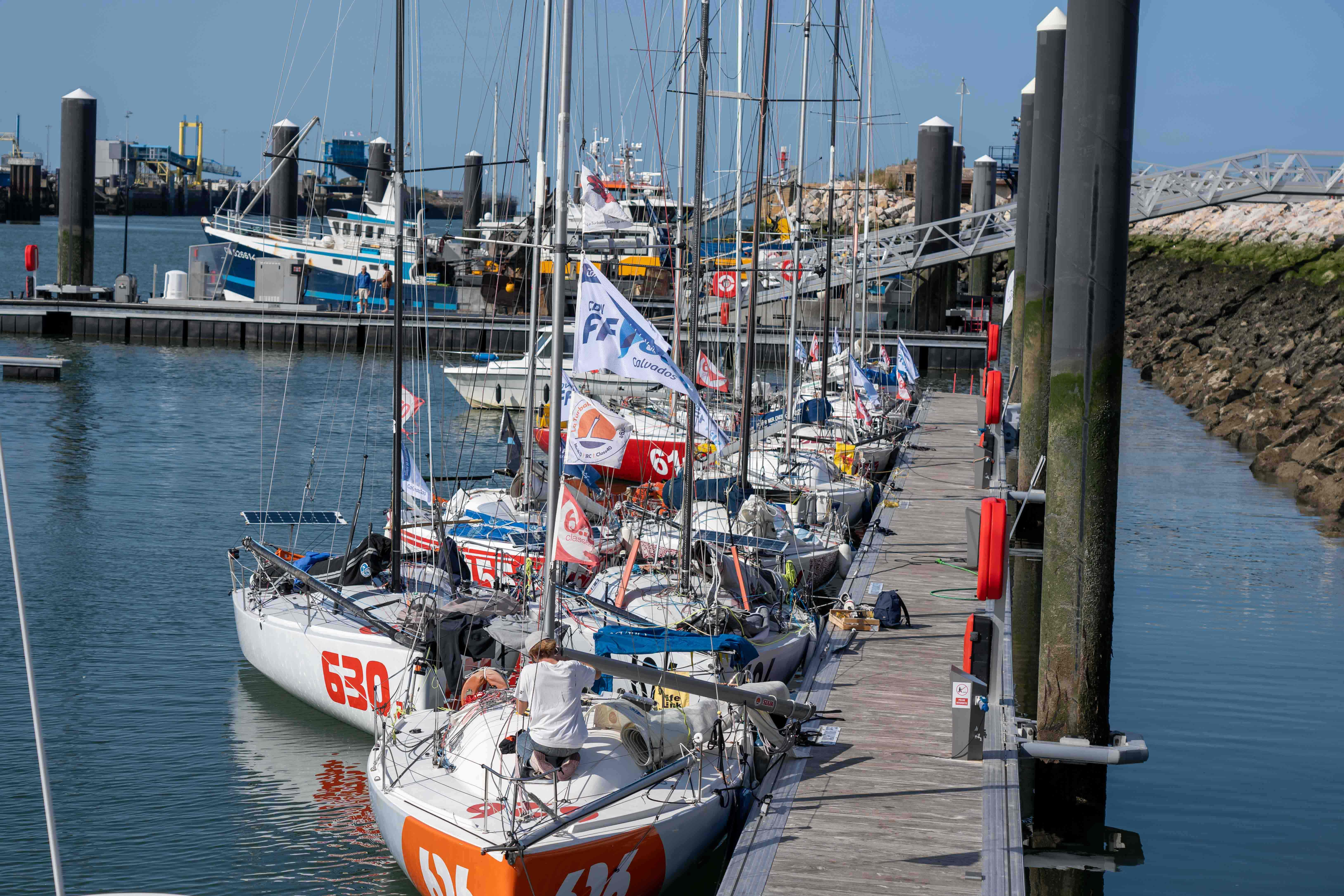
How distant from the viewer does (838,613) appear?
17547 millimetres

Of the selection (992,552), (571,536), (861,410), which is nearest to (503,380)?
(861,410)

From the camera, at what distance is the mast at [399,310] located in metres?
16.2

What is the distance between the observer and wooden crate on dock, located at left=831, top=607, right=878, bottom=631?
1728cm

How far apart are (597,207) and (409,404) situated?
3.70 meters

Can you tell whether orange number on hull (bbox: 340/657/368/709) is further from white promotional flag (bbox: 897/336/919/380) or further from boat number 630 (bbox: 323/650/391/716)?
white promotional flag (bbox: 897/336/919/380)

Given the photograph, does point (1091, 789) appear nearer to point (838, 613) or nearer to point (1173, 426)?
point (838, 613)

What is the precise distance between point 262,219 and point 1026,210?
47.1 meters

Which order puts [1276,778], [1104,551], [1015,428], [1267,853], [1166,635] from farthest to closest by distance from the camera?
[1015,428], [1166,635], [1276,778], [1267,853], [1104,551]

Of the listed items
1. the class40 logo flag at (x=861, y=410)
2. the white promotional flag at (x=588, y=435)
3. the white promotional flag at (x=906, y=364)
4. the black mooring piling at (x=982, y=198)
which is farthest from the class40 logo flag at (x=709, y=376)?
the black mooring piling at (x=982, y=198)

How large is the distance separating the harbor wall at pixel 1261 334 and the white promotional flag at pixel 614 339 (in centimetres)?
2155

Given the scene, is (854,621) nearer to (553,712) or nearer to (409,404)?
(409,404)

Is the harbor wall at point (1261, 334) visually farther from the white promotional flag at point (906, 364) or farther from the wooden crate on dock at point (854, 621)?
the wooden crate on dock at point (854, 621)

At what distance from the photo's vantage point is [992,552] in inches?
591

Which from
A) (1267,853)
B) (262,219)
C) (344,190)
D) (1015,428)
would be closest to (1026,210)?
(1015,428)
